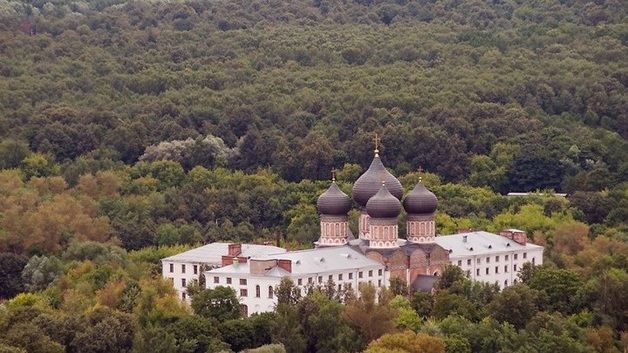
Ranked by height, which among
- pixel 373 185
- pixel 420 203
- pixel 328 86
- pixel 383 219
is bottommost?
pixel 383 219

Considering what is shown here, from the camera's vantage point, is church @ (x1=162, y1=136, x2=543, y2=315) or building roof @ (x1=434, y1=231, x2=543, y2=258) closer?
church @ (x1=162, y1=136, x2=543, y2=315)

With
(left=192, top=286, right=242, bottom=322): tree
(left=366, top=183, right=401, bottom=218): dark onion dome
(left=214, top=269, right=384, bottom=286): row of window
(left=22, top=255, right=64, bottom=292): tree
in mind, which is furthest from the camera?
(left=22, top=255, right=64, bottom=292): tree

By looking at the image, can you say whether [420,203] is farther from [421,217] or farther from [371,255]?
[371,255]

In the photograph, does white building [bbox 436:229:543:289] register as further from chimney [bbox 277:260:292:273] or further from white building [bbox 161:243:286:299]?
chimney [bbox 277:260:292:273]

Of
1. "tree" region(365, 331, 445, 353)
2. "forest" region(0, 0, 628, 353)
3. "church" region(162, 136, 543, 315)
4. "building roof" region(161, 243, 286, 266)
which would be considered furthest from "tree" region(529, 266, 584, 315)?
"building roof" region(161, 243, 286, 266)

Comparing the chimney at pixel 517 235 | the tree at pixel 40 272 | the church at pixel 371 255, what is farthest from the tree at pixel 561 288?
the tree at pixel 40 272

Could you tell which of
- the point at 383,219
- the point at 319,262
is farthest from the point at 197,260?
the point at 383,219
